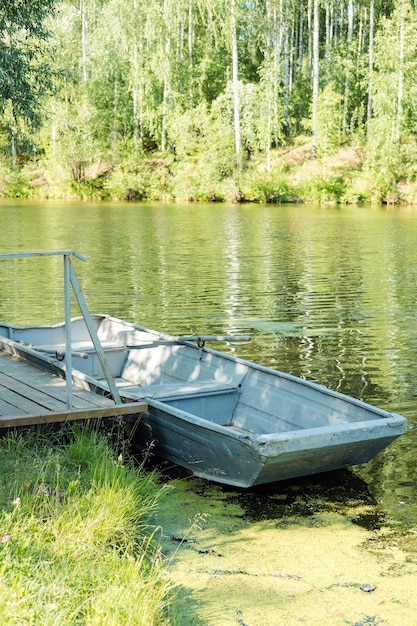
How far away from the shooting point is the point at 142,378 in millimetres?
9266

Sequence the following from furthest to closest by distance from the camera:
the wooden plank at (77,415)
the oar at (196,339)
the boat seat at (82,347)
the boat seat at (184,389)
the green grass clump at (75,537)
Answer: the boat seat at (82,347) → the oar at (196,339) → the boat seat at (184,389) → the wooden plank at (77,415) → the green grass clump at (75,537)

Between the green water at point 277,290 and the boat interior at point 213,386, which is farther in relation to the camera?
the green water at point 277,290

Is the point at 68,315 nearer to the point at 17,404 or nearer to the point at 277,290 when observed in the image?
the point at 17,404

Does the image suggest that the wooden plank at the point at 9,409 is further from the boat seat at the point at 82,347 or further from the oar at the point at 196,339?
the oar at the point at 196,339

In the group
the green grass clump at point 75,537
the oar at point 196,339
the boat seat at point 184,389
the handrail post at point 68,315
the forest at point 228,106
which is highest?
the forest at point 228,106

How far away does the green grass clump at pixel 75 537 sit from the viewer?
3865mm

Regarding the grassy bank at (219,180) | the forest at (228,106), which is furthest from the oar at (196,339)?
the grassy bank at (219,180)

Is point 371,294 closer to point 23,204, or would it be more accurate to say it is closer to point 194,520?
point 194,520

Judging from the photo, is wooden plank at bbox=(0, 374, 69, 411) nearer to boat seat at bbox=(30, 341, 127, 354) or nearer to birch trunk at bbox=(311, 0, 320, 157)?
boat seat at bbox=(30, 341, 127, 354)

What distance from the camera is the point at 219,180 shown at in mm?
45906

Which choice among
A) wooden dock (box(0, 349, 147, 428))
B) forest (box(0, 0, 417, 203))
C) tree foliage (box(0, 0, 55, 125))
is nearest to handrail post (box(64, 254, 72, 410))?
wooden dock (box(0, 349, 147, 428))

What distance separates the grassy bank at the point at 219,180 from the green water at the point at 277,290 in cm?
885

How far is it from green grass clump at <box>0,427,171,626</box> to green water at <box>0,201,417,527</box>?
1.18m

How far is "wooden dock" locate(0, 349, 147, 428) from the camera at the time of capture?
21.4 feet
